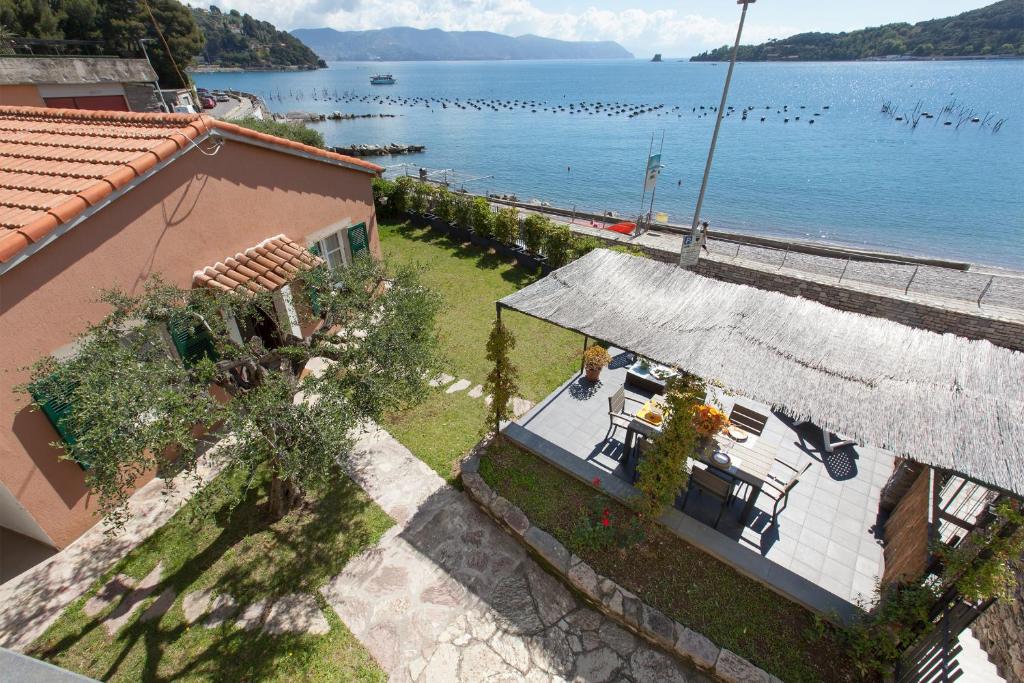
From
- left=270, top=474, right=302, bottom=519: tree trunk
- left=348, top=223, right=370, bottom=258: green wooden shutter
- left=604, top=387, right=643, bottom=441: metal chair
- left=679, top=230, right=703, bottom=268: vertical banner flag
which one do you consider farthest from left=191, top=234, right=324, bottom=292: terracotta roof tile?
left=679, top=230, right=703, bottom=268: vertical banner flag

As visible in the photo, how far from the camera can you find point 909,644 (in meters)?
5.36

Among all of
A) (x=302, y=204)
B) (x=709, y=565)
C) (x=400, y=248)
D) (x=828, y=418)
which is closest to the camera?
(x=828, y=418)

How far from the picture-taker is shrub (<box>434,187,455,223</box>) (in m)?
21.1

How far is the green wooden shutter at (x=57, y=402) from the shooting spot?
19.0ft

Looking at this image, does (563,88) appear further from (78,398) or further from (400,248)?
(78,398)

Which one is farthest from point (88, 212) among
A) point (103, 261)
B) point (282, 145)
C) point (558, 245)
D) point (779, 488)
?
point (558, 245)

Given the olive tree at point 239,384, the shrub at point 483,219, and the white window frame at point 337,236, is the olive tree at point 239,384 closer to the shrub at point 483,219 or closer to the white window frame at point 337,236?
the white window frame at point 337,236

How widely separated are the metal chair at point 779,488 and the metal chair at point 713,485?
71cm

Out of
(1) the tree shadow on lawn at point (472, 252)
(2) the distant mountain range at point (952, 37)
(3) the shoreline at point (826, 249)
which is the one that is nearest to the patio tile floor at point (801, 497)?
(1) the tree shadow on lawn at point (472, 252)

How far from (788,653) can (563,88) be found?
192 metres

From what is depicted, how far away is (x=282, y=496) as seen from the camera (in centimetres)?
786

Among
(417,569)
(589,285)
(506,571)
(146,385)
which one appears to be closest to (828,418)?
(589,285)

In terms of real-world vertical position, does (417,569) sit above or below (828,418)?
below

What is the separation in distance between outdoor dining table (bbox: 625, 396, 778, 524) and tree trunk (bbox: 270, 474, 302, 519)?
6213 mm
